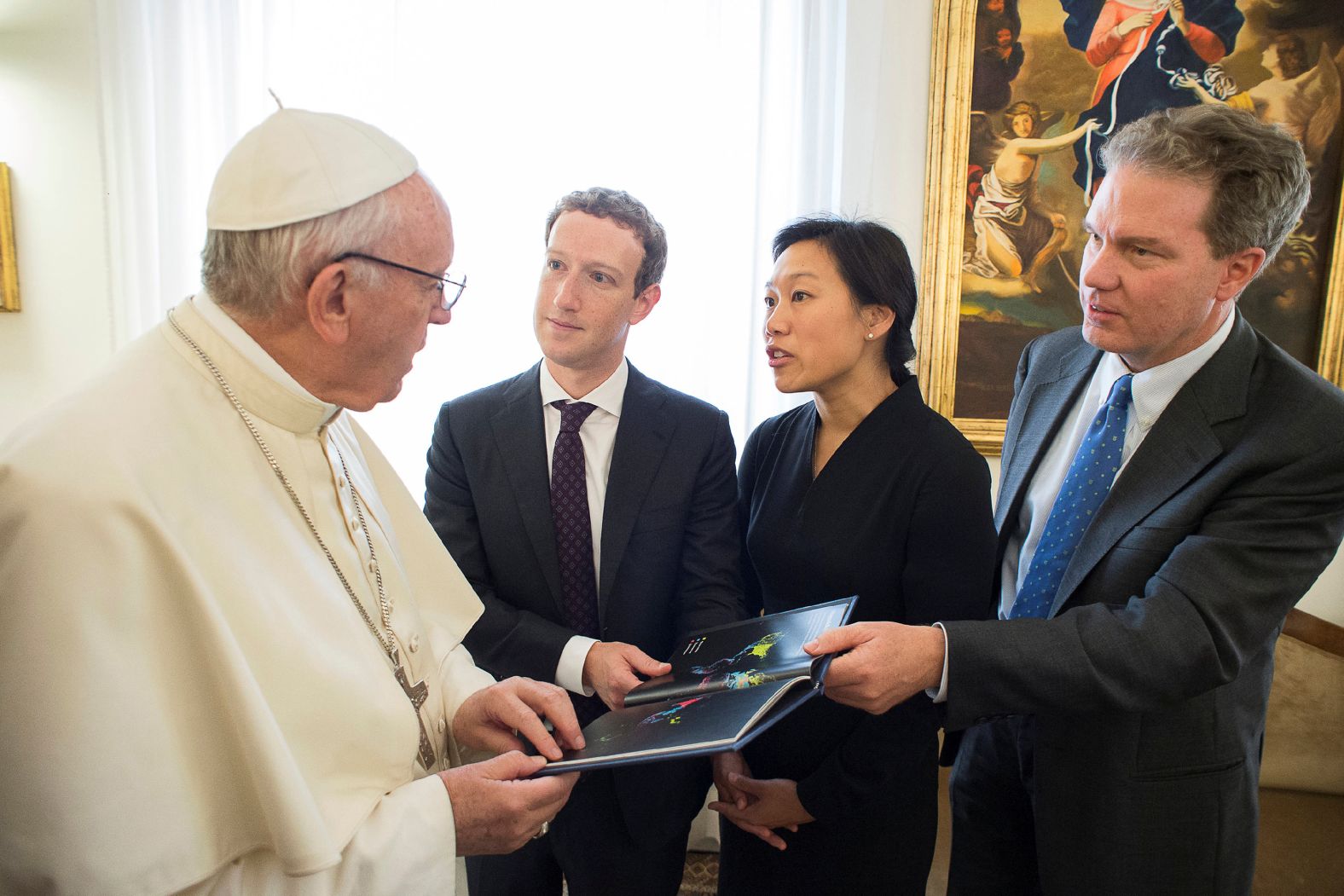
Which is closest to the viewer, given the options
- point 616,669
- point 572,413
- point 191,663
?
point 191,663

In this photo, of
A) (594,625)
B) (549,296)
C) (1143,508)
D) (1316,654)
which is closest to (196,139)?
(549,296)

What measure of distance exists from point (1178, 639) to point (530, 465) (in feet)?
5.08

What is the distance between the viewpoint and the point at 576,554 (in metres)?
2.24

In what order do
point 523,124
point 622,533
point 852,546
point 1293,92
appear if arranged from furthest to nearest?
point 523,124
point 1293,92
point 622,533
point 852,546

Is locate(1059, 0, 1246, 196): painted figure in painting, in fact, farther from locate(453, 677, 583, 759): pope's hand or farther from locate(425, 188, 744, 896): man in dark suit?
locate(453, 677, 583, 759): pope's hand

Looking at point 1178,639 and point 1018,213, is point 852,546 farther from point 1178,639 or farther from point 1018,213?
point 1018,213

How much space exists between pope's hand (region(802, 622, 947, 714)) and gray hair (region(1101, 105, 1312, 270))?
106 centimetres

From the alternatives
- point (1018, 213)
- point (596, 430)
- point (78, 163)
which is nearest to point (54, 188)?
point (78, 163)

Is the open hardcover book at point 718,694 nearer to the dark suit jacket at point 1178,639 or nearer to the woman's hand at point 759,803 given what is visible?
the dark suit jacket at point 1178,639

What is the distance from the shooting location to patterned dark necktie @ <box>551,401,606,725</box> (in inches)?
88.0

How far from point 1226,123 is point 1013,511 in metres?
1.01

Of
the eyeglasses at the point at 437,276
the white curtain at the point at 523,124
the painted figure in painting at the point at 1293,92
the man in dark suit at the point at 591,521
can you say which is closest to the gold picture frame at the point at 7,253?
the white curtain at the point at 523,124

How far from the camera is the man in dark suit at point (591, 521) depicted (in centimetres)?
216

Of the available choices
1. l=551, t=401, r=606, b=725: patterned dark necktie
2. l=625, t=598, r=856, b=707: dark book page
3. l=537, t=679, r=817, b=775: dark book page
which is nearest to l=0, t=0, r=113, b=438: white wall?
l=551, t=401, r=606, b=725: patterned dark necktie
